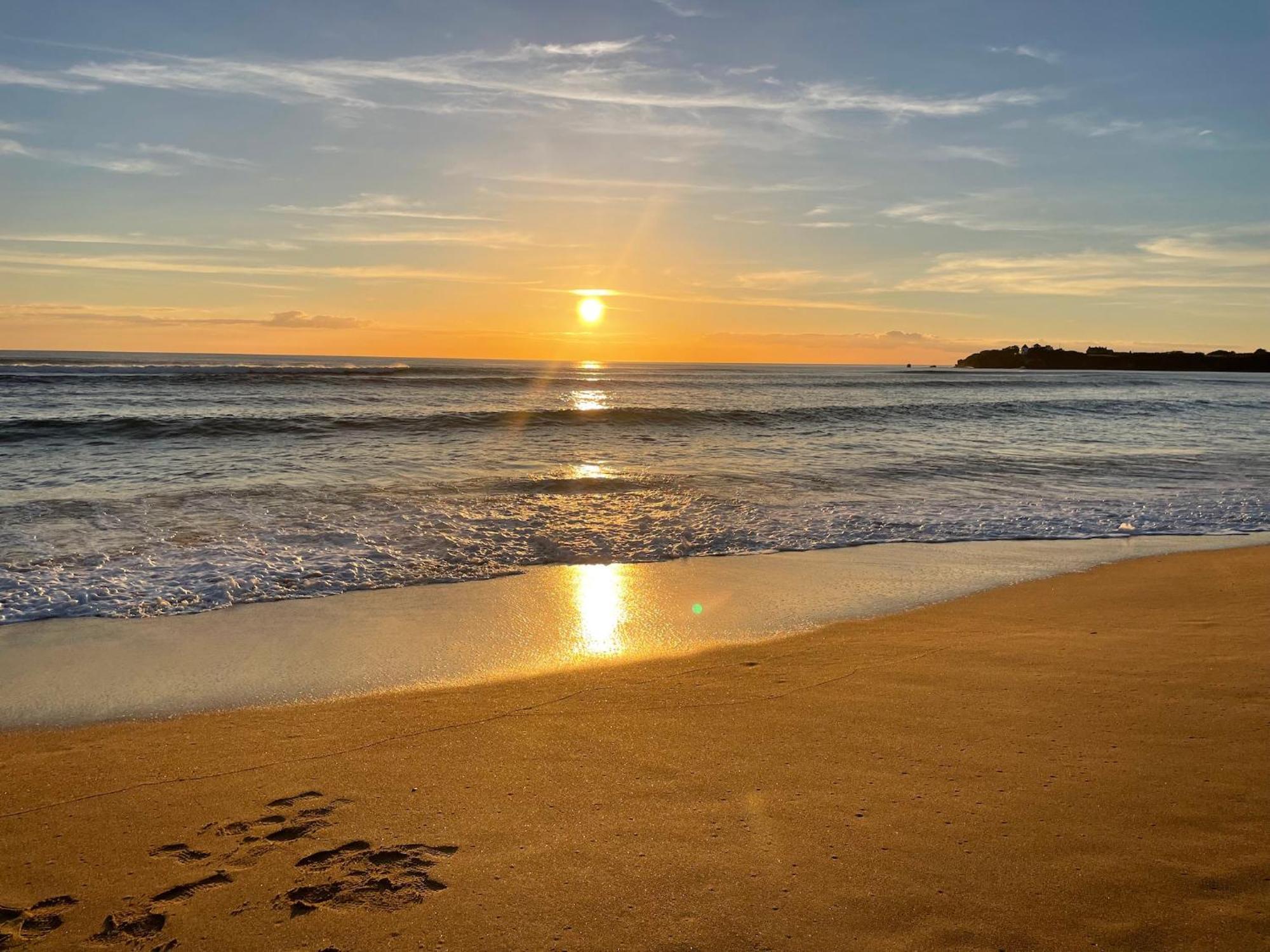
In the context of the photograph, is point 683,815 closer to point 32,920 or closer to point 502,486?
point 32,920

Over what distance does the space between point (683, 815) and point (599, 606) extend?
143 inches

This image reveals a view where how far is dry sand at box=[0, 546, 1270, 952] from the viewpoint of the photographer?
261cm

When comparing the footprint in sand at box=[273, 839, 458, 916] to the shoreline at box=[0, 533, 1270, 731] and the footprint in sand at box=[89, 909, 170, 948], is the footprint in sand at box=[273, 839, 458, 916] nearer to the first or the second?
the footprint in sand at box=[89, 909, 170, 948]

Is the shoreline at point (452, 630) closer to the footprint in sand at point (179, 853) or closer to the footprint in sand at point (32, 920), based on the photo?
the footprint in sand at point (179, 853)

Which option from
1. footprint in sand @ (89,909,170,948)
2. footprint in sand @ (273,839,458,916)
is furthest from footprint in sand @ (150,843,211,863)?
footprint in sand @ (273,839,458,916)

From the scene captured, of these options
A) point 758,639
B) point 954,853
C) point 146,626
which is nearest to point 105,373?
point 146,626

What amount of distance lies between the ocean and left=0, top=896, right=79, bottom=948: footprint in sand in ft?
13.6

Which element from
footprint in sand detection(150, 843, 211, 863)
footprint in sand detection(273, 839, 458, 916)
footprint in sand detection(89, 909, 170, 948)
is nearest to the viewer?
footprint in sand detection(89, 909, 170, 948)

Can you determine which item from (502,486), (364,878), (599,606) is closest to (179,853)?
(364,878)

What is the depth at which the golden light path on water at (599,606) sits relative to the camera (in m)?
5.77

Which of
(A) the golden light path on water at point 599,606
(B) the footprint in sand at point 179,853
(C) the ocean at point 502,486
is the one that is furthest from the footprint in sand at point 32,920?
(C) the ocean at point 502,486

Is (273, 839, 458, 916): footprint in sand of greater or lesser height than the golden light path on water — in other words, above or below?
below

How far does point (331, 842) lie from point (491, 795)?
2.21ft

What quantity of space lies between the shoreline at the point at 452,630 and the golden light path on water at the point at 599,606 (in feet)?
0.07
